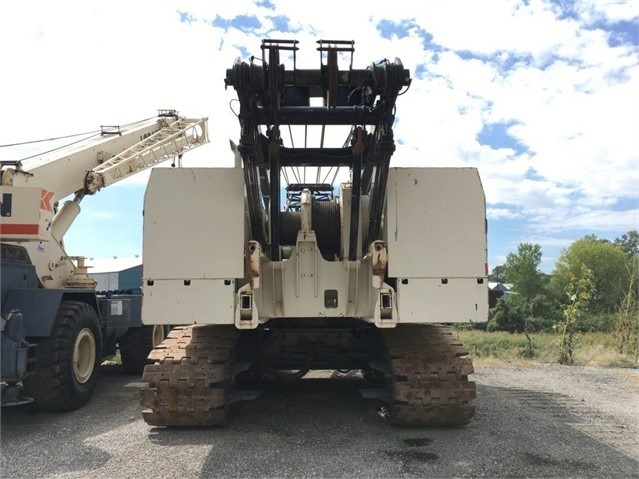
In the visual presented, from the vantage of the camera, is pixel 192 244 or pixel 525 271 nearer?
pixel 192 244

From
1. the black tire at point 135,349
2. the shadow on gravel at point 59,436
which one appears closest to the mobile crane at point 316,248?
the shadow on gravel at point 59,436

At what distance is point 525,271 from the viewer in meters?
67.4

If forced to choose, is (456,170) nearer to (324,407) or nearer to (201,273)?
(201,273)

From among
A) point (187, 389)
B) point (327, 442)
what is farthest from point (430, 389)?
point (187, 389)

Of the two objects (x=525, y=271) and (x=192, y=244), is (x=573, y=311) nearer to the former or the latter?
(x=192, y=244)

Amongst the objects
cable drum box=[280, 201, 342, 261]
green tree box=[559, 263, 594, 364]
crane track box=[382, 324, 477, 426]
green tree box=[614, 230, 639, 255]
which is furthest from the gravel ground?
green tree box=[614, 230, 639, 255]

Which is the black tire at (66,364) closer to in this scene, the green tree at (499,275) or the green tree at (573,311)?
the green tree at (573,311)

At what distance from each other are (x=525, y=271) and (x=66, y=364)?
6698 cm

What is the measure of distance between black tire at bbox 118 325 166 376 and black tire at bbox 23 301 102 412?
2320 millimetres

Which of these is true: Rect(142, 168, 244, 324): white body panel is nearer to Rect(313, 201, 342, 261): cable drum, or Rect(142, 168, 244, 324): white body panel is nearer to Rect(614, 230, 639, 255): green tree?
Rect(313, 201, 342, 261): cable drum

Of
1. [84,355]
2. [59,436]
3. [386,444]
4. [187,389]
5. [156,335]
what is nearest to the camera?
[386,444]

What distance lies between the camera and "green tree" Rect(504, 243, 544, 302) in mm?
65875

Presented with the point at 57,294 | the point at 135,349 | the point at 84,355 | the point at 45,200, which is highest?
the point at 45,200

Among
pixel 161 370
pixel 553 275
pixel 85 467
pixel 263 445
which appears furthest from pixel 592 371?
pixel 553 275
